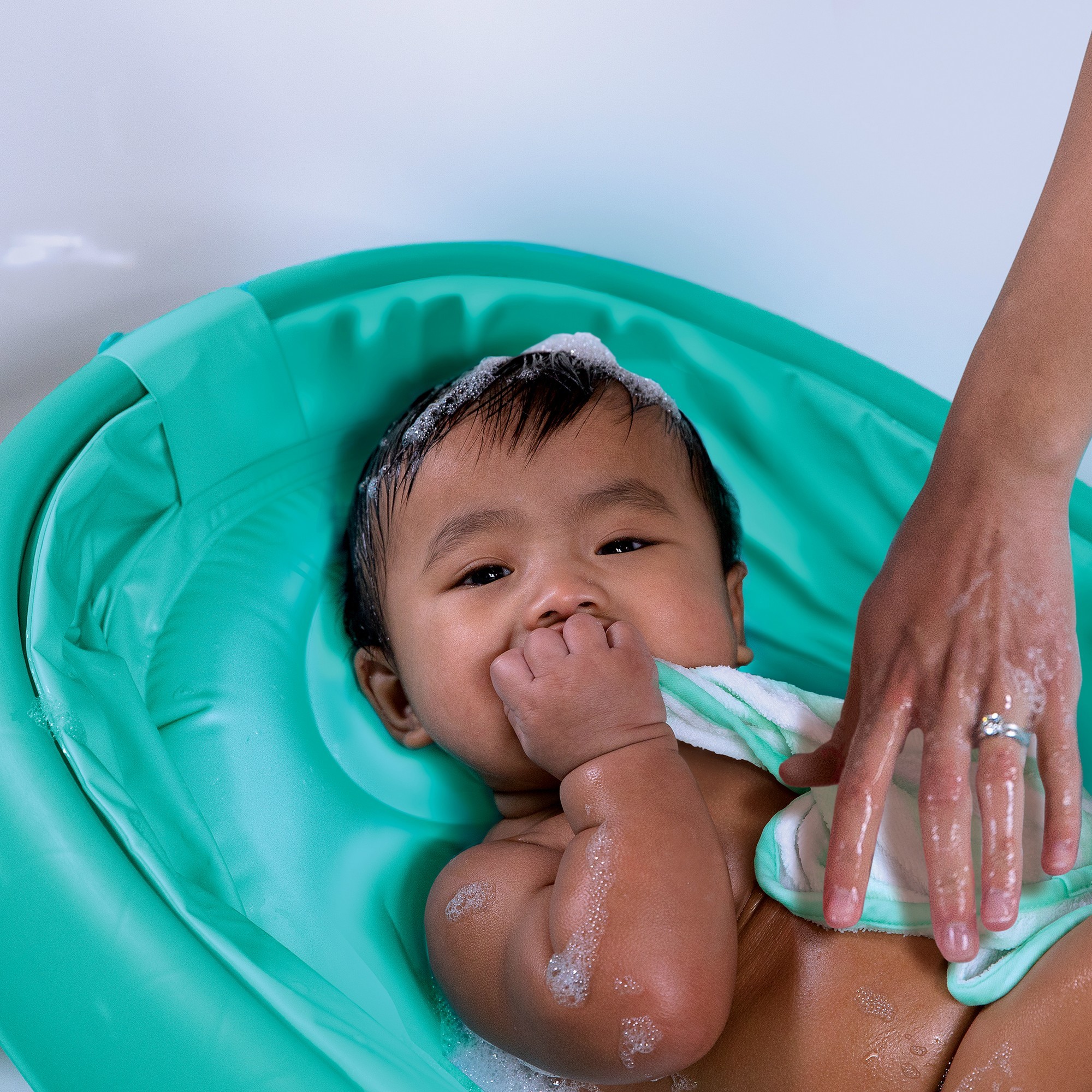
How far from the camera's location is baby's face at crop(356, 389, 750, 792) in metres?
0.94

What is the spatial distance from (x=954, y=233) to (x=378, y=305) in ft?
2.77

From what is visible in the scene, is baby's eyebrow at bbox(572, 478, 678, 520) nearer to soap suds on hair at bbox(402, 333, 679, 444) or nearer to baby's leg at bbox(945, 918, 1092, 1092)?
soap suds on hair at bbox(402, 333, 679, 444)

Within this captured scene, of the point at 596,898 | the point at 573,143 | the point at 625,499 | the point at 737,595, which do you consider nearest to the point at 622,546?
the point at 625,499

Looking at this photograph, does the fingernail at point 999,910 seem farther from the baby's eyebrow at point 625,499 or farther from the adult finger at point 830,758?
the baby's eyebrow at point 625,499

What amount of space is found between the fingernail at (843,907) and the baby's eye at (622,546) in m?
0.38

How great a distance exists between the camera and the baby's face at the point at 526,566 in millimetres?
939

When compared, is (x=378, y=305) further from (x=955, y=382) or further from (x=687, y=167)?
(x=955, y=382)

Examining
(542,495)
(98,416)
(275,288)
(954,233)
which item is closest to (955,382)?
(954,233)

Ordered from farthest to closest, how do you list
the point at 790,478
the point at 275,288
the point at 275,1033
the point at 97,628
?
the point at 790,478 < the point at 275,288 < the point at 97,628 < the point at 275,1033

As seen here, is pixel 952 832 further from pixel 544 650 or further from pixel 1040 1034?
pixel 544 650

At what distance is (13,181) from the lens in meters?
1.23

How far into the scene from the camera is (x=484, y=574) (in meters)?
0.98

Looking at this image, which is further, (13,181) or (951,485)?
(13,181)

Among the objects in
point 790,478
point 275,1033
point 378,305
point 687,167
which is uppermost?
point 687,167
